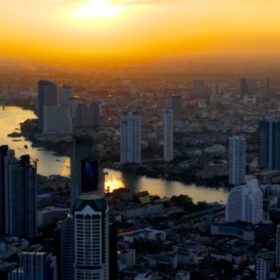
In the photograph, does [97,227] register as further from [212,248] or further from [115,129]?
[115,129]

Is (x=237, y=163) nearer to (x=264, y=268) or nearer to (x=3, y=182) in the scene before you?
(x=3, y=182)

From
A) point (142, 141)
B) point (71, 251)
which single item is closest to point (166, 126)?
point (142, 141)

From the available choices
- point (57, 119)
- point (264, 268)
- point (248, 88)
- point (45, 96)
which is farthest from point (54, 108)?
point (264, 268)

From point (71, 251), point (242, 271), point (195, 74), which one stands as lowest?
point (242, 271)

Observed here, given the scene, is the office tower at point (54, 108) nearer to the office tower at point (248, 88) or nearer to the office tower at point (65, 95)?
the office tower at point (65, 95)

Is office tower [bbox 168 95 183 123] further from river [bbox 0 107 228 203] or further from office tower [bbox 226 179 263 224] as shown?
office tower [bbox 226 179 263 224]

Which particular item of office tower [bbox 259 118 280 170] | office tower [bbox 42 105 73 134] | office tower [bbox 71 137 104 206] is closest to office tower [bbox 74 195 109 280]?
office tower [bbox 71 137 104 206]
